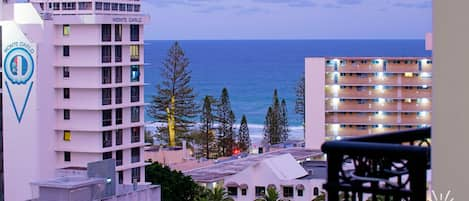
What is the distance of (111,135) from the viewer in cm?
2066

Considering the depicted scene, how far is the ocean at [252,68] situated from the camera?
55.9m

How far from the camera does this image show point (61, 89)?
2066 cm

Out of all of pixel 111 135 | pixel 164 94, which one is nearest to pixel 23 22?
pixel 111 135

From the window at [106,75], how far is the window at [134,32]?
899 mm

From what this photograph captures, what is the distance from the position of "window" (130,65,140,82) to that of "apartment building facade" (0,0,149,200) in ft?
0.89

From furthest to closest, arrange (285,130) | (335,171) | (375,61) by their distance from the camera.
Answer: (285,130) → (375,61) → (335,171)

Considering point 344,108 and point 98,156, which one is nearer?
point 98,156

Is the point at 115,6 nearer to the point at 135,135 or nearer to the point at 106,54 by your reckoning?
the point at 106,54

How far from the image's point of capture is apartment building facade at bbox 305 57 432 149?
29.9m

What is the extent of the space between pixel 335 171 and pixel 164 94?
92.7ft

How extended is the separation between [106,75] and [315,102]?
35.4ft

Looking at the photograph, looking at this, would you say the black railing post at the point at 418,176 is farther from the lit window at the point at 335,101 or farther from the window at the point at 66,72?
the lit window at the point at 335,101

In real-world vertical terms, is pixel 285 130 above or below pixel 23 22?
below

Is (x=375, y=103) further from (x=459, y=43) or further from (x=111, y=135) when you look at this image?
(x=459, y=43)
